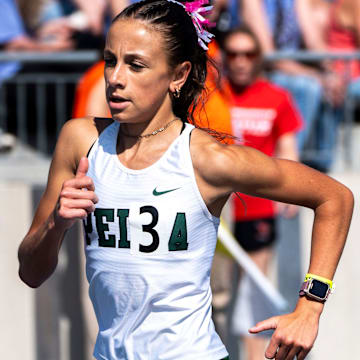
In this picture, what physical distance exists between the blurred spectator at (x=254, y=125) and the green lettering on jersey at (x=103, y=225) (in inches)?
116

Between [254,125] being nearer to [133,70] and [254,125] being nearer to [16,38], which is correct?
[16,38]

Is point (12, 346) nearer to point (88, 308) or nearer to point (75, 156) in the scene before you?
point (88, 308)

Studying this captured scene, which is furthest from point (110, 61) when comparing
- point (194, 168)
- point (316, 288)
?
point (316, 288)

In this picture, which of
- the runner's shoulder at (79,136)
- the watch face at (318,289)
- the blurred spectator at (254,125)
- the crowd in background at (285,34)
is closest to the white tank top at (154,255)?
the runner's shoulder at (79,136)

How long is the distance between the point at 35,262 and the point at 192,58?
84 centimetres

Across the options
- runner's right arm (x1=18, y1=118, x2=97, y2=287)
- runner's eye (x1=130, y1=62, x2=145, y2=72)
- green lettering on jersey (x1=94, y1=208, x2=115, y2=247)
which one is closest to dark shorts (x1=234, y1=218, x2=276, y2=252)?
runner's right arm (x1=18, y1=118, x2=97, y2=287)

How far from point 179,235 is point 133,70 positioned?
1.72ft

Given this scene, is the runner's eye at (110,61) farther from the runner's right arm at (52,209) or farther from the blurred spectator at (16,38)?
the blurred spectator at (16,38)

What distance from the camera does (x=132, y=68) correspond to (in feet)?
8.91

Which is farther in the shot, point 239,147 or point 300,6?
point 300,6

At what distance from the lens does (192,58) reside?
9.64ft

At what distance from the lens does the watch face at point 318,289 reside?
2779 mm

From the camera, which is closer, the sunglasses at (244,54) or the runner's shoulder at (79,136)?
the runner's shoulder at (79,136)

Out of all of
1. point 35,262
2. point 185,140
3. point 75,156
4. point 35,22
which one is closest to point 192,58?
point 185,140
